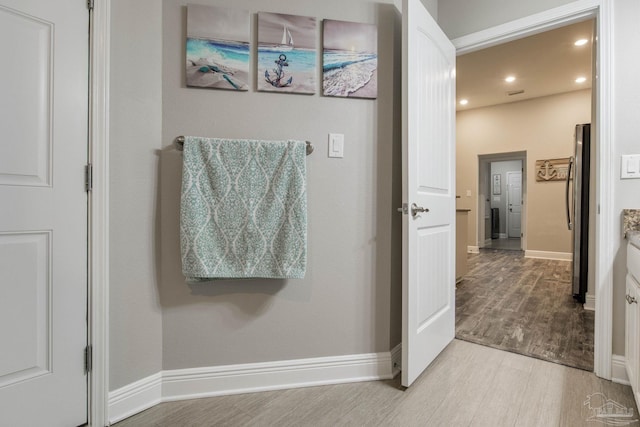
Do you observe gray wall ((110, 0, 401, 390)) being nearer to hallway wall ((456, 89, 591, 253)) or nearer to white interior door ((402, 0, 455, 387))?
white interior door ((402, 0, 455, 387))

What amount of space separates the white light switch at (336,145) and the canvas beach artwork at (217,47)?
497 millimetres

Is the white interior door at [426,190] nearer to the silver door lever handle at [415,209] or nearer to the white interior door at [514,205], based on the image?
the silver door lever handle at [415,209]

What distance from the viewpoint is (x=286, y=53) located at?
1526mm

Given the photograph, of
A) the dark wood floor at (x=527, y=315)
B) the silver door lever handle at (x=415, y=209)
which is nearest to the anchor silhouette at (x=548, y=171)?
the dark wood floor at (x=527, y=315)

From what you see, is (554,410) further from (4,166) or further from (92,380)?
(4,166)

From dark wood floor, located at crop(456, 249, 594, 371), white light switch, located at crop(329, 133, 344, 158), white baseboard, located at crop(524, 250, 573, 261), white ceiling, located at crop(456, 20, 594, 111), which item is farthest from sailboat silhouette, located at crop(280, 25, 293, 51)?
white baseboard, located at crop(524, 250, 573, 261)

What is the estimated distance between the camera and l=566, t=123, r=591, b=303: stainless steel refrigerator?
9.60ft

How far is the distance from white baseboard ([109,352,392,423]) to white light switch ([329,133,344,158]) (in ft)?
3.53

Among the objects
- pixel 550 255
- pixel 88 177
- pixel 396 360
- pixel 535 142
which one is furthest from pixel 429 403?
pixel 535 142

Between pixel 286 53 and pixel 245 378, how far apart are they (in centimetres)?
164

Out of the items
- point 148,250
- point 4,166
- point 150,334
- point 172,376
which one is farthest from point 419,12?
point 172,376

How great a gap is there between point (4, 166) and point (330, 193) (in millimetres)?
1295

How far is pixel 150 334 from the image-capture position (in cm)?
141

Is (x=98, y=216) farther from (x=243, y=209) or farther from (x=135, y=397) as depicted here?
(x=135, y=397)
